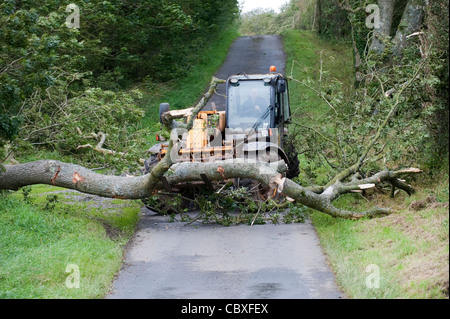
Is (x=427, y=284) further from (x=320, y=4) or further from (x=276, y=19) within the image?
(x=276, y=19)

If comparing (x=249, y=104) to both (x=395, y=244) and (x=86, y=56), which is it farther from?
(x=86, y=56)

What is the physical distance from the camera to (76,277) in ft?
27.6

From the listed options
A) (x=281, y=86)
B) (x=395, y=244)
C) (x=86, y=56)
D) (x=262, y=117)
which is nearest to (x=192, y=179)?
(x=262, y=117)

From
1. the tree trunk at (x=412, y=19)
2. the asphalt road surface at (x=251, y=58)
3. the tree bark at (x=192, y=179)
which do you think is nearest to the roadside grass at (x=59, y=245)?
the tree bark at (x=192, y=179)

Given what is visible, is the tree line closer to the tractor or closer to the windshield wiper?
the tractor

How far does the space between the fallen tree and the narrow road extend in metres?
0.75

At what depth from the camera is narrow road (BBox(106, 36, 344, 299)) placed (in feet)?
26.2

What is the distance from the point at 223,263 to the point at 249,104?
5260 mm

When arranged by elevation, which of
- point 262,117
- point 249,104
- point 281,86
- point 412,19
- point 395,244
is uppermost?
point 412,19

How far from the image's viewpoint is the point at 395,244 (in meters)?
8.97

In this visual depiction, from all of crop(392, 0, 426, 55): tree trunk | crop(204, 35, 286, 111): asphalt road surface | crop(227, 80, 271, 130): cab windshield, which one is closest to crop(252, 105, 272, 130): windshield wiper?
crop(227, 80, 271, 130): cab windshield

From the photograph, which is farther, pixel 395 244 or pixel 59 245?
pixel 59 245
